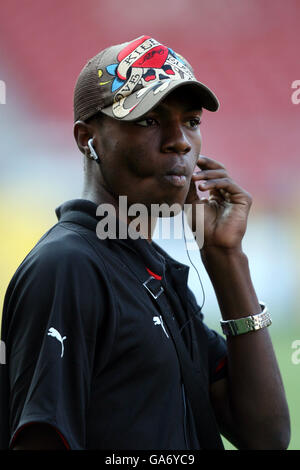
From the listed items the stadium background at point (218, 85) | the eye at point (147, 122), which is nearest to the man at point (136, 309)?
the eye at point (147, 122)

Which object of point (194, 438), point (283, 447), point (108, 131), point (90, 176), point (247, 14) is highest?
point (247, 14)

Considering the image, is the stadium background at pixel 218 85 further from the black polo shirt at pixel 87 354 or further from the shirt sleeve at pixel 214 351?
the black polo shirt at pixel 87 354

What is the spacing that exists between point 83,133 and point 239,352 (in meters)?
0.70

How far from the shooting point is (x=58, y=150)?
7.81 metres

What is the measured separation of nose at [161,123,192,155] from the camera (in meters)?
1.45

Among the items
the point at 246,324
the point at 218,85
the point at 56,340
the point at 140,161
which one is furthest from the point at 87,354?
the point at 218,85

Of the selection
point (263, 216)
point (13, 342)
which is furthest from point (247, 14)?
point (13, 342)

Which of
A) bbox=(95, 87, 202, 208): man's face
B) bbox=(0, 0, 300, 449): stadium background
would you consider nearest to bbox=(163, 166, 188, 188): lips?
bbox=(95, 87, 202, 208): man's face

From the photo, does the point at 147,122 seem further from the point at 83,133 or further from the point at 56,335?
the point at 56,335

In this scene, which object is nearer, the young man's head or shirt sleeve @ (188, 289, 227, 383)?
the young man's head

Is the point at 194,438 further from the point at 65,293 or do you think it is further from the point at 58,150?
the point at 58,150

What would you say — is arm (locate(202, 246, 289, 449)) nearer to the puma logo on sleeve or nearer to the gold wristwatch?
the gold wristwatch

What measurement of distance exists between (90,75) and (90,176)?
247 mm

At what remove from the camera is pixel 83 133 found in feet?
5.03
